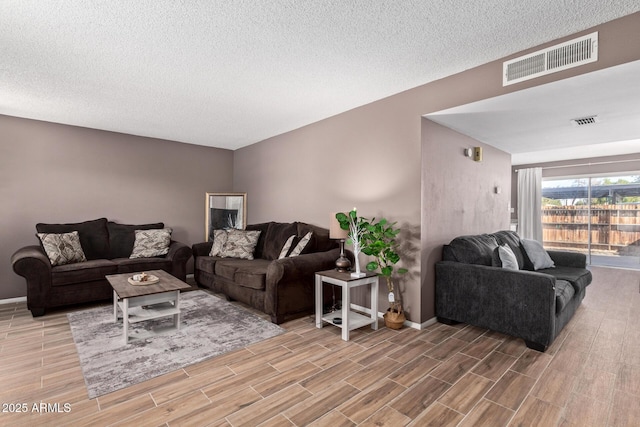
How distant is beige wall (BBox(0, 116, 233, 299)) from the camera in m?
4.25

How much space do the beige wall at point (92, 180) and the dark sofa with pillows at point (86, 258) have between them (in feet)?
1.11

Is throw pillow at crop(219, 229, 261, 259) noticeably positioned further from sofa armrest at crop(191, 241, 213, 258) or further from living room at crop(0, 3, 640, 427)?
living room at crop(0, 3, 640, 427)

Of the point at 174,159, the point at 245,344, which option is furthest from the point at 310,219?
the point at 174,159

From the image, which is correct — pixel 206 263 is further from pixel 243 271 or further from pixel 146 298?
pixel 146 298

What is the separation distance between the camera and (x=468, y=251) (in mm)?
3389


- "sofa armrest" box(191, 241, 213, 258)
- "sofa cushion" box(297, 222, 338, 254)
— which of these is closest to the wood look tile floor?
"sofa cushion" box(297, 222, 338, 254)

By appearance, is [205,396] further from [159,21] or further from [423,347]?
[159,21]

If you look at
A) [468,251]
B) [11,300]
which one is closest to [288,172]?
[468,251]

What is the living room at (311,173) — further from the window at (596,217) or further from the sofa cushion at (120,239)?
the window at (596,217)

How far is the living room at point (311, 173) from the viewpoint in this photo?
3.30m

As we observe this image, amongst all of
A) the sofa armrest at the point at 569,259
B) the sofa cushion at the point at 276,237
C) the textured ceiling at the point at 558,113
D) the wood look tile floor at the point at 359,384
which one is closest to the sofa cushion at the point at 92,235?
the wood look tile floor at the point at 359,384

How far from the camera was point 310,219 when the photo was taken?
464cm

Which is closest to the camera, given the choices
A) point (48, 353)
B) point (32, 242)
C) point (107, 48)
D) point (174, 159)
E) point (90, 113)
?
point (107, 48)

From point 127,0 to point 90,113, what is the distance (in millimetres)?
2847
